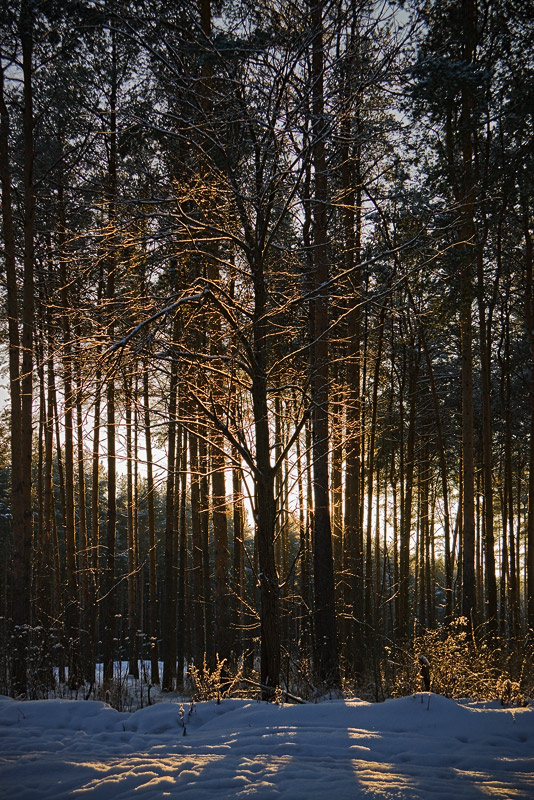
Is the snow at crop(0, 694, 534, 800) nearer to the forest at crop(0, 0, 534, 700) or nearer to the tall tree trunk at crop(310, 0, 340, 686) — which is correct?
the forest at crop(0, 0, 534, 700)

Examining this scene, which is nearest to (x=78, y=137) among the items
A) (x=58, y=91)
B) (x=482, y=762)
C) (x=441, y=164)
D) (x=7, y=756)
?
(x=58, y=91)

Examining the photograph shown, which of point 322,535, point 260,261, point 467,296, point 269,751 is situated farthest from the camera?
point 322,535

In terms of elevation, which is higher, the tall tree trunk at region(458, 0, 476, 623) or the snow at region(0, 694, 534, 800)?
the tall tree trunk at region(458, 0, 476, 623)

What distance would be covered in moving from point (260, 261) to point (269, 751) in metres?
4.26

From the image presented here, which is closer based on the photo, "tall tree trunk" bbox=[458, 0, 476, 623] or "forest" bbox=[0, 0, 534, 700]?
"forest" bbox=[0, 0, 534, 700]

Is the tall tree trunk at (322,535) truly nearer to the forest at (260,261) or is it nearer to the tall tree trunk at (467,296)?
the forest at (260,261)

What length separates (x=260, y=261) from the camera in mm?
5867

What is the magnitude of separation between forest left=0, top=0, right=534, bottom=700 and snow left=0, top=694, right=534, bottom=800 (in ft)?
2.31

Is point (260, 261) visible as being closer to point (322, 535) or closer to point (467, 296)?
point (467, 296)

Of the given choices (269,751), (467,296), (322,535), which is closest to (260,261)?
(467,296)

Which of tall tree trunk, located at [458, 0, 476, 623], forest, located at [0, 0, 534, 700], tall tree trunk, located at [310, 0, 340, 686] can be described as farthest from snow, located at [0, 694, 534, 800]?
tall tree trunk, located at [458, 0, 476, 623]

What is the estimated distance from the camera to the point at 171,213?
17.9 feet

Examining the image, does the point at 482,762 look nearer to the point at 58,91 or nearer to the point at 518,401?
the point at 58,91

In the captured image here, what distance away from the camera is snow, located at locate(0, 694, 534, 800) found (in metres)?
3.07
